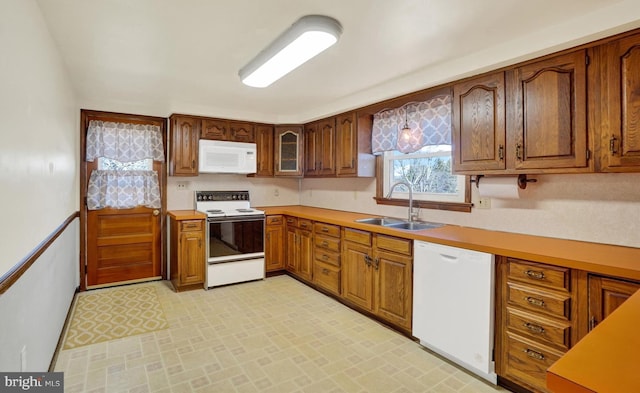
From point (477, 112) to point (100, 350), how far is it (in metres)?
3.37

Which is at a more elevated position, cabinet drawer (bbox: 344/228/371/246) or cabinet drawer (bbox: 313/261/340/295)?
cabinet drawer (bbox: 344/228/371/246)

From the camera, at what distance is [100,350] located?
8.05 feet

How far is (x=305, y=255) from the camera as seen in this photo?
3.94 meters

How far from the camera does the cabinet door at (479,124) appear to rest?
2332 millimetres

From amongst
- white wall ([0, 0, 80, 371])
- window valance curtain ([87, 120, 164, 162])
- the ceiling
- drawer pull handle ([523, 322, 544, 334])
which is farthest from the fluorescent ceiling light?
drawer pull handle ([523, 322, 544, 334])

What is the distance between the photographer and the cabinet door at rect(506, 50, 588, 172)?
1960mm

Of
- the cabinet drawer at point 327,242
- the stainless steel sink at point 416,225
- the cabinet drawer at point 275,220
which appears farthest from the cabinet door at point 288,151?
the stainless steel sink at point 416,225

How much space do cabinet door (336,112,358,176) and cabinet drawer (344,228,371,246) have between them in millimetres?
771

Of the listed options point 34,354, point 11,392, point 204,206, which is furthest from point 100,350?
point 204,206

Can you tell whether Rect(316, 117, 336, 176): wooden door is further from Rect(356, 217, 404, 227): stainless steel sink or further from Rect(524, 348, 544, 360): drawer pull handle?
Rect(524, 348, 544, 360): drawer pull handle

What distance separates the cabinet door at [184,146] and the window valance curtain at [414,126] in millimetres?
2203

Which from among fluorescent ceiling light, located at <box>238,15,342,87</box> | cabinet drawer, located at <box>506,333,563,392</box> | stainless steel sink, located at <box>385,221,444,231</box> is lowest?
cabinet drawer, located at <box>506,333,563,392</box>

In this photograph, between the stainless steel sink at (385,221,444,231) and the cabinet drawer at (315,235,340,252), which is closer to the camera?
the stainless steel sink at (385,221,444,231)

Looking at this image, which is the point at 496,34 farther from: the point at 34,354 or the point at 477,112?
the point at 34,354
